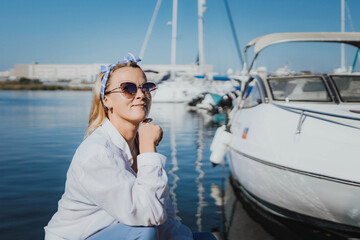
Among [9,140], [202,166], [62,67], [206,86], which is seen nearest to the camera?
[202,166]

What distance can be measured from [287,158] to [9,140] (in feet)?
32.3

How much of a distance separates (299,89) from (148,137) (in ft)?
13.3

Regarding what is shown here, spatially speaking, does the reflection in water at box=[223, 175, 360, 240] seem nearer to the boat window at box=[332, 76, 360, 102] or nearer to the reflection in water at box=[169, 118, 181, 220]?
the reflection in water at box=[169, 118, 181, 220]

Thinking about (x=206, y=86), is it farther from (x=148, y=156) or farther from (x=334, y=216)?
(x=148, y=156)

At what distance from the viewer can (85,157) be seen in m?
1.69

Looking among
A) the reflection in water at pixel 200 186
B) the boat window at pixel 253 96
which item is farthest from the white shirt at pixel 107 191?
the boat window at pixel 253 96

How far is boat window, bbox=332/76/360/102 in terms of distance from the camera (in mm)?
5199

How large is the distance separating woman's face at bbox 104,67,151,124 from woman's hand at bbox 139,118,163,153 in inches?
2.6

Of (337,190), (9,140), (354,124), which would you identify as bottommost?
(9,140)

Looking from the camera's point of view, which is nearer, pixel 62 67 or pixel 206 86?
pixel 206 86

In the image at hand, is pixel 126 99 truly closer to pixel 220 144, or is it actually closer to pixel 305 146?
pixel 305 146

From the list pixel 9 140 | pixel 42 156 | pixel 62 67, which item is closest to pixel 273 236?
pixel 42 156

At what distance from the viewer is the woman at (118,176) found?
167 cm

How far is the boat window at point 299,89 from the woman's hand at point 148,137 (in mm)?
3554
